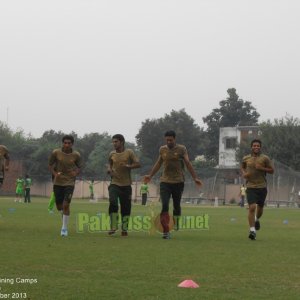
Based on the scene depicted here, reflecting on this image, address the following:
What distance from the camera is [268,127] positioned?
7181 cm

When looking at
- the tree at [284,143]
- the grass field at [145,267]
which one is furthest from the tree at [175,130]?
the grass field at [145,267]

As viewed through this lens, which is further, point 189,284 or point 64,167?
point 64,167

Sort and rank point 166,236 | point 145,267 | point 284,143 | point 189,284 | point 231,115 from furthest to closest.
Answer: point 231,115 < point 284,143 < point 166,236 < point 145,267 < point 189,284

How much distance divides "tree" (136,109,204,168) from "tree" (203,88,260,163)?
3.09 meters

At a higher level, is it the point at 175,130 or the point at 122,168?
the point at 175,130

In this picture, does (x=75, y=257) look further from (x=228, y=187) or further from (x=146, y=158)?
(x=146, y=158)

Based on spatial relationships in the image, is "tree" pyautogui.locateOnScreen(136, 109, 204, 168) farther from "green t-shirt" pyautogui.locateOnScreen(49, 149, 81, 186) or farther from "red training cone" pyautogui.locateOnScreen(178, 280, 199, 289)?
"red training cone" pyautogui.locateOnScreen(178, 280, 199, 289)

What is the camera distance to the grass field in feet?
22.0

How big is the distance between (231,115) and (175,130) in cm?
1498

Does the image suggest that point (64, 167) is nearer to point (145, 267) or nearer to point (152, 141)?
point (145, 267)

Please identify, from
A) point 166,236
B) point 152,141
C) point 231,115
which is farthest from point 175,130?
point 166,236

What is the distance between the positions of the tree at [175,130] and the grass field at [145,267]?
92315 millimetres

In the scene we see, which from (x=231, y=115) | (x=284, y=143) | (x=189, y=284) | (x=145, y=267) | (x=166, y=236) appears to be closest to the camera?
(x=189, y=284)

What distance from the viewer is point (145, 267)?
8.48 meters
